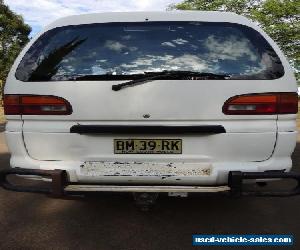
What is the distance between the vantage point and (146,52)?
328 cm

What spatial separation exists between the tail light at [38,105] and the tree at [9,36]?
1211 inches

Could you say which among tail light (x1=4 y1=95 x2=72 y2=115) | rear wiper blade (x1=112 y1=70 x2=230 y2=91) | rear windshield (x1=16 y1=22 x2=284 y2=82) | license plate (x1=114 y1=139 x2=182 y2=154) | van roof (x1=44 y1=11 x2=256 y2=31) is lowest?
license plate (x1=114 y1=139 x2=182 y2=154)

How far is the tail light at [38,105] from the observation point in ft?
10.6

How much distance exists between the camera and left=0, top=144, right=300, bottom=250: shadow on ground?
3.47 metres

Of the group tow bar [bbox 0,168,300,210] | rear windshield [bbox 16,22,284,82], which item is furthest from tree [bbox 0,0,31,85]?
tow bar [bbox 0,168,300,210]

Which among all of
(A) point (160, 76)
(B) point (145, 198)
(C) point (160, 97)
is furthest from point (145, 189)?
(A) point (160, 76)

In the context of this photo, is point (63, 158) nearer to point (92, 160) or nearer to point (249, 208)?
point (92, 160)

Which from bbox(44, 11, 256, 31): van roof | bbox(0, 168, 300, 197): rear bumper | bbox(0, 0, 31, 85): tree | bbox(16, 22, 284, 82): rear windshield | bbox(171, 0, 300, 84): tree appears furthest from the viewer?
bbox(0, 0, 31, 85): tree

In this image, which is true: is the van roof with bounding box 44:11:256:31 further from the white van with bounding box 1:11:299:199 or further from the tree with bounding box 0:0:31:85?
the tree with bounding box 0:0:31:85

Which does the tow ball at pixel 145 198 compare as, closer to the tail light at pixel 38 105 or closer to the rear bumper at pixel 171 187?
the rear bumper at pixel 171 187

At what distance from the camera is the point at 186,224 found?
3889mm

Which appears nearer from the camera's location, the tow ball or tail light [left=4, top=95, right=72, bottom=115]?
tail light [left=4, top=95, right=72, bottom=115]

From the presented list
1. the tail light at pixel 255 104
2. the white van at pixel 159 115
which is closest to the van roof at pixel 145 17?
the white van at pixel 159 115

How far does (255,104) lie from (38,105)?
1621 millimetres
